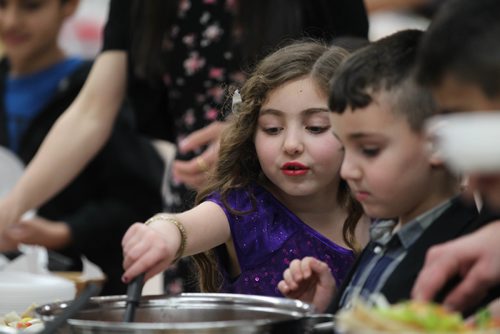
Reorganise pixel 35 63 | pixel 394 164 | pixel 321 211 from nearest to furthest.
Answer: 1. pixel 394 164
2. pixel 321 211
3. pixel 35 63

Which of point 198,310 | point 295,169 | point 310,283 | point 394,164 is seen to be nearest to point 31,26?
point 295,169

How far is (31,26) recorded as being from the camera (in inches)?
110

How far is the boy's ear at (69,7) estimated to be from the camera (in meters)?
2.85

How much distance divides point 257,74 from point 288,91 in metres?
0.08

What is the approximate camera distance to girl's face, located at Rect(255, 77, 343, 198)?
1401mm

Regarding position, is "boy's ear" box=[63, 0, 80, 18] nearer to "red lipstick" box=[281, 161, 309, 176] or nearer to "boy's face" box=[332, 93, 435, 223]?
"red lipstick" box=[281, 161, 309, 176]

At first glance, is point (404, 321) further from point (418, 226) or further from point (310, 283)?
point (310, 283)

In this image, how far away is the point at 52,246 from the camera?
2635 millimetres

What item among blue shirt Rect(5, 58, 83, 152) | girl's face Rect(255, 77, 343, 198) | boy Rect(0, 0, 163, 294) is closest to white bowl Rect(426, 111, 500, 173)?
girl's face Rect(255, 77, 343, 198)

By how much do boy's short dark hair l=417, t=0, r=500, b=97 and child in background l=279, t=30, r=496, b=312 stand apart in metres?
0.13

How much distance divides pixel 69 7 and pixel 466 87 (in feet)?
6.95

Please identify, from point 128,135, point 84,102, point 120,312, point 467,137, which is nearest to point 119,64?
point 84,102

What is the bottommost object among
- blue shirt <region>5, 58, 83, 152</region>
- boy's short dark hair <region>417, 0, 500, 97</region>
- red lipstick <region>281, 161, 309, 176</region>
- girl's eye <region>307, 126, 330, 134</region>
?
red lipstick <region>281, 161, 309, 176</region>

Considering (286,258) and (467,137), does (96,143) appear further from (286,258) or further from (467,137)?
(467,137)
